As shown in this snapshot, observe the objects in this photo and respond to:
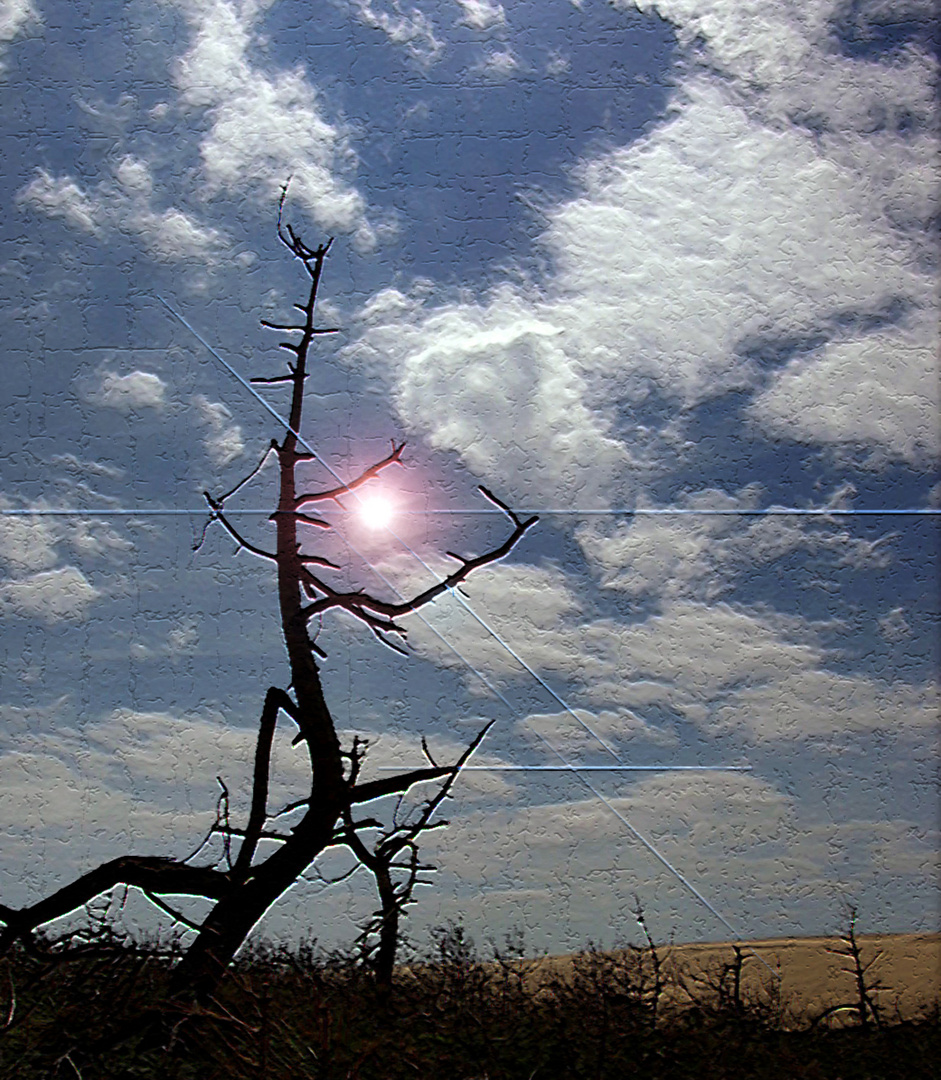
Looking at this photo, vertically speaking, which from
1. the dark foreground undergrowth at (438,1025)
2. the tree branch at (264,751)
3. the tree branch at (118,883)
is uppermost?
the tree branch at (264,751)

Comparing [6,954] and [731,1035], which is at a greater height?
[6,954]

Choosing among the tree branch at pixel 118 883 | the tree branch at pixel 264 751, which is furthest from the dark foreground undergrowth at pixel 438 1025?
the tree branch at pixel 264 751

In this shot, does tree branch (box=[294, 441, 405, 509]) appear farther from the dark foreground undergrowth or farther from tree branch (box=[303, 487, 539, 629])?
the dark foreground undergrowth

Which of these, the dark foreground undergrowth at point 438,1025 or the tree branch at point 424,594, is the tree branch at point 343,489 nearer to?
the tree branch at point 424,594

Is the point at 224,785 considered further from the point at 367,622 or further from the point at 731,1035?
the point at 731,1035

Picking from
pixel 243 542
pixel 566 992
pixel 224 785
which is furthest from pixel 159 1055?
pixel 243 542

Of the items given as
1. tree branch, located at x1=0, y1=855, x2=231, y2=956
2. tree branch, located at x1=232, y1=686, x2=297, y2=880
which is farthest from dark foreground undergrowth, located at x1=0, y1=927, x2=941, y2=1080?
tree branch, located at x1=232, y1=686, x2=297, y2=880

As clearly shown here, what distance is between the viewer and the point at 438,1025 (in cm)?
458

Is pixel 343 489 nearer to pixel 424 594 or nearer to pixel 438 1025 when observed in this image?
pixel 424 594

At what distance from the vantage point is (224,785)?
5070 mm

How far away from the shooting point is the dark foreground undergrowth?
4035 mm

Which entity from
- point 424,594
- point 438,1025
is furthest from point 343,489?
point 438,1025

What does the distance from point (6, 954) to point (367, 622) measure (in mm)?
1991

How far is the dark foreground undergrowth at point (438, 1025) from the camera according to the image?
404cm
